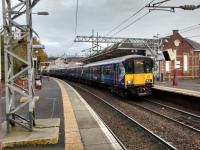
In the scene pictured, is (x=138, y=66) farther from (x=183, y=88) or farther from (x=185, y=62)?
(x=185, y=62)

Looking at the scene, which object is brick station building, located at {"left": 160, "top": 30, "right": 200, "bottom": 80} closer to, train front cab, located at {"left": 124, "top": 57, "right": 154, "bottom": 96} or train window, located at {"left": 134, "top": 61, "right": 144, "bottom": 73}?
train front cab, located at {"left": 124, "top": 57, "right": 154, "bottom": 96}

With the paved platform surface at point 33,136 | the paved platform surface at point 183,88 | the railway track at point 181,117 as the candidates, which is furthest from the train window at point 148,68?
the paved platform surface at point 33,136

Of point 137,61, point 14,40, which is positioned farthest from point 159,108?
point 14,40

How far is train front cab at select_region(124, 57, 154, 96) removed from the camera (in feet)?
80.2

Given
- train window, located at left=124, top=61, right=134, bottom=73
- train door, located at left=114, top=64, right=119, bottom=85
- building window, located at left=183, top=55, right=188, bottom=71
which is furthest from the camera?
building window, located at left=183, top=55, right=188, bottom=71

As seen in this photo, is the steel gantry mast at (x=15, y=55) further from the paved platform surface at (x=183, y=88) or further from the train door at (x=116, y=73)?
the train door at (x=116, y=73)

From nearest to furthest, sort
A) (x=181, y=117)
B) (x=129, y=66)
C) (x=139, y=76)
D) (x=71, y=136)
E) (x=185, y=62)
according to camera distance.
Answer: (x=71, y=136)
(x=181, y=117)
(x=129, y=66)
(x=139, y=76)
(x=185, y=62)

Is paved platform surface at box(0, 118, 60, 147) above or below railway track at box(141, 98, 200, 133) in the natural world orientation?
above

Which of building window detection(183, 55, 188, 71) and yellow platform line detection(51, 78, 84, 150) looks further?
building window detection(183, 55, 188, 71)

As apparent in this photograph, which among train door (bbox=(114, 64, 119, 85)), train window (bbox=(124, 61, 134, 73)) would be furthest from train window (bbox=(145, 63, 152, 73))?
train door (bbox=(114, 64, 119, 85))

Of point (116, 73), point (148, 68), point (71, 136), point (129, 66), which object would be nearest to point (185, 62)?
point (116, 73)

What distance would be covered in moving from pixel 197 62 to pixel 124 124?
5383 centimetres

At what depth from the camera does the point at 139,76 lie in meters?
24.8

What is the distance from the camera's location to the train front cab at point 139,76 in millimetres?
24438
